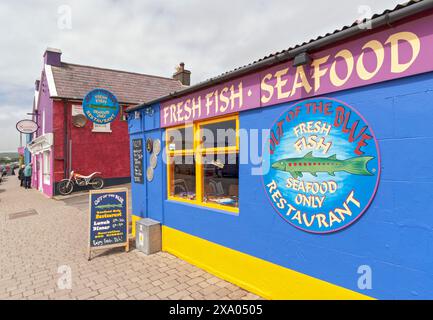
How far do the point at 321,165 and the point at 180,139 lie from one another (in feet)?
10.00

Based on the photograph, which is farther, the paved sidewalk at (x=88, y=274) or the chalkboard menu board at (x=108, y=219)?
the chalkboard menu board at (x=108, y=219)

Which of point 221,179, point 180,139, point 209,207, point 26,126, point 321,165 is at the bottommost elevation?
point 209,207

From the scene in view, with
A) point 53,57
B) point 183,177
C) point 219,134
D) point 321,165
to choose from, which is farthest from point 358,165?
point 53,57

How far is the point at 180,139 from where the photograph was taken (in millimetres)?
5305

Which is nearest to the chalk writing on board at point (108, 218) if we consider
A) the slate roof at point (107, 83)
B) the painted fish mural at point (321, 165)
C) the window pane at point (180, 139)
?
the window pane at point (180, 139)

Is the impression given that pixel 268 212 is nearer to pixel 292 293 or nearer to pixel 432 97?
pixel 292 293

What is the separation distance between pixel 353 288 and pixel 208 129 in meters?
3.20

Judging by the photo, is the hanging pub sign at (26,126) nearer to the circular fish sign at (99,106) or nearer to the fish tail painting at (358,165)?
the circular fish sign at (99,106)

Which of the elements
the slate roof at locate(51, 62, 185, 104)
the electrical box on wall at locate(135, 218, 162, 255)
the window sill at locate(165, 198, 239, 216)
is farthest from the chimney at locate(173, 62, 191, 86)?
the window sill at locate(165, 198, 239, 216)

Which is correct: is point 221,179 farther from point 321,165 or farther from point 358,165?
point 358,165

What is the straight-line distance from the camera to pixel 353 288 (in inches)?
108

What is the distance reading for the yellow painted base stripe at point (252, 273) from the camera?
3033mm

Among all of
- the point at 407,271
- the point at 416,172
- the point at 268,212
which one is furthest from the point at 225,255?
the point at 416,172

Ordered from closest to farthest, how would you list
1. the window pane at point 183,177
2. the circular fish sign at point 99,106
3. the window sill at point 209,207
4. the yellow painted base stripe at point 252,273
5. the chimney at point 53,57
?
the yellow painted base stripe at point 252,273 → the window sill at point 209,207 → the window pane at point 183,177 → the circular fish sign at point 99,106 → the chimney at point 53,57
